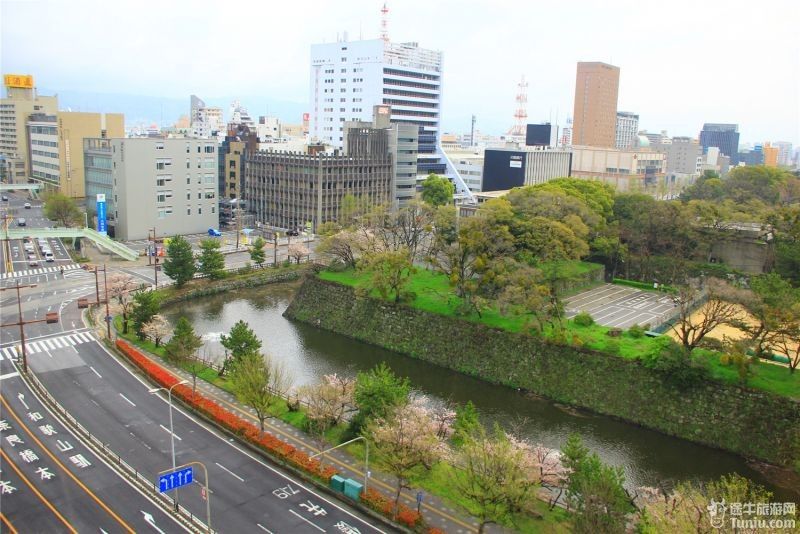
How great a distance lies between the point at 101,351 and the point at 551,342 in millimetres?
24338

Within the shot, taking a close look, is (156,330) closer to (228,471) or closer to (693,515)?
(228,471)

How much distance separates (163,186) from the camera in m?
65.4

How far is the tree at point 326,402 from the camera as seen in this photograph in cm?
2428

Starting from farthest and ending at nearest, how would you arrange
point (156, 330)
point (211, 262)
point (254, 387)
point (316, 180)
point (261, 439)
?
point (316, 180), point (211, 262), point (156, 330), point (254, 387), point (261, 439)

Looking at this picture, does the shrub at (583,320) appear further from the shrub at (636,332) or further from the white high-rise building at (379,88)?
the white high-rise building at (379,88)

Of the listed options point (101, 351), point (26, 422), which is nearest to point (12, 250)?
point (101, 351)

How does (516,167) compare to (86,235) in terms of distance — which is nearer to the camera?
(86,235)

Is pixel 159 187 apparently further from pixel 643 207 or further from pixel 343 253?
pixel 643 207

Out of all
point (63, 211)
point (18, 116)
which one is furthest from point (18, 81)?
point (63, 211)

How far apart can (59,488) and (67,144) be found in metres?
80.6

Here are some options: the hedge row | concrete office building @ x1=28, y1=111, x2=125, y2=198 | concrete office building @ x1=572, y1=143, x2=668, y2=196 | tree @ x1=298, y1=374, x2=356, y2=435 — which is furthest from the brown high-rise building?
tree @ x1=298, y1=374, x2=356, y2=435

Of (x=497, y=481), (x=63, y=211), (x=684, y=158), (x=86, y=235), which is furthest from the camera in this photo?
(x=684, y=158)

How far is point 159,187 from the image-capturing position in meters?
65.1

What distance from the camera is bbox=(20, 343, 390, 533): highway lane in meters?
20.4
